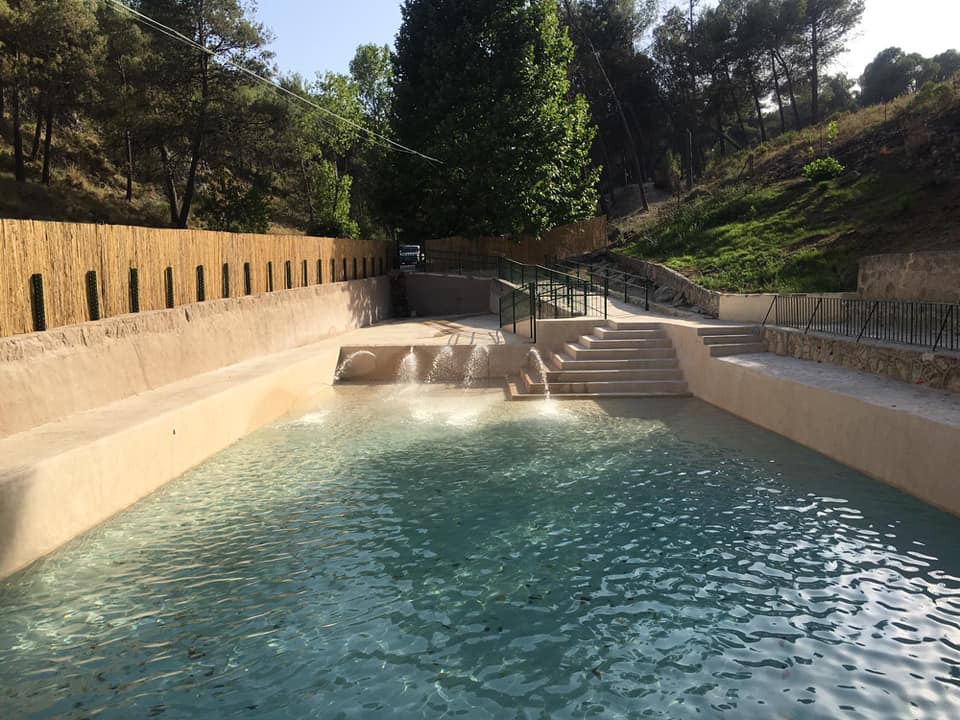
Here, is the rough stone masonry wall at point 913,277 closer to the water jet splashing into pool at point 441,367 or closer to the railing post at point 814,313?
the railing post at point 814,313

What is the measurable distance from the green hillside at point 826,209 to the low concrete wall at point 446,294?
814 centimetres

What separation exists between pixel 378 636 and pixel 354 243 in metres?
24.4

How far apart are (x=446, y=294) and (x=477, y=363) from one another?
13.4 m

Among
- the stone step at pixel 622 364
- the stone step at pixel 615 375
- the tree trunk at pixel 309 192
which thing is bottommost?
the stone step at pixel 615 375

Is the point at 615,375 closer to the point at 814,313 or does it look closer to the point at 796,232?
the point at 814,313

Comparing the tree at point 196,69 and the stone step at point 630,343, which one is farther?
the tree at point 196,69

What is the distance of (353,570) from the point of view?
25.4 feet

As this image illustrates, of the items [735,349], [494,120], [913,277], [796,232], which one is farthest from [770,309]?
[494,120]

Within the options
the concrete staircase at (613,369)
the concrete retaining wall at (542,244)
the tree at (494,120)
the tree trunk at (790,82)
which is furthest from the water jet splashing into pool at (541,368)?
the tree trunk at (790,82)

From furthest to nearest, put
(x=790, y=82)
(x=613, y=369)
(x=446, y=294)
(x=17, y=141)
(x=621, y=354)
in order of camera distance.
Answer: (x=790, y=82) < (x=17, y=141) < (x=446, y=294) < (x=621, y=354) < (x=613, y=369)

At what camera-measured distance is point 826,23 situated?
162ft

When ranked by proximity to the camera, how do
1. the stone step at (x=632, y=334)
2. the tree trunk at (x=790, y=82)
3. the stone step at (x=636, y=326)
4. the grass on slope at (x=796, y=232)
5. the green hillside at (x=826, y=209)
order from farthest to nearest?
the tree trunk at (x=790, y=82)
the green hillside at (x=826, y=209)
the grass on slope at (x=796, y=232)
the stone step at (x=636, y=326)
the stone step at (x=632, y=334)

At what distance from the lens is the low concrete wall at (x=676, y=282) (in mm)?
21547

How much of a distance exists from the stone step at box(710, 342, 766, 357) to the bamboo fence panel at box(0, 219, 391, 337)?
12050 millimetres
